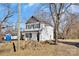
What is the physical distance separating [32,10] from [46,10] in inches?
6.6

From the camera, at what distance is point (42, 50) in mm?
2312

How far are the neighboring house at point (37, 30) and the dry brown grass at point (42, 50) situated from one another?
68mm

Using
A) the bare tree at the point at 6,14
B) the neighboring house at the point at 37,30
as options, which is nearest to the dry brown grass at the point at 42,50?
the neighboring house at the point at 37,30

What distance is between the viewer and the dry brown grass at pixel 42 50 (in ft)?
7.54

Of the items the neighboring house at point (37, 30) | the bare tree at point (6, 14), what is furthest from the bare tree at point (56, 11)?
the bare tree at point (6, 14)

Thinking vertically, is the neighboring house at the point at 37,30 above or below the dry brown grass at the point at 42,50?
above

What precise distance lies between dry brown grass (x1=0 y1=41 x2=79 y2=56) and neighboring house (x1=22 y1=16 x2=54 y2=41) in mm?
68

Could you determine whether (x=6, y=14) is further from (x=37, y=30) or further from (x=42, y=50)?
(x=42, y=50)

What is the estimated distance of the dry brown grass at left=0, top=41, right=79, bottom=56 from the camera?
230cm

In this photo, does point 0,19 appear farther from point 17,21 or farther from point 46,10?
point 46,10

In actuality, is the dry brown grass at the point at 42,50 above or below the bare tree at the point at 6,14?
below

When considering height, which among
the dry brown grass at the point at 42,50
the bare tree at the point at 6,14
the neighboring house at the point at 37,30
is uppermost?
the bare tree at the point at 6,14

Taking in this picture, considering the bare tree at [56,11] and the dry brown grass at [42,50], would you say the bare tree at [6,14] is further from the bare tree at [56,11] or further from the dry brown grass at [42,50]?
the bare tree at [56,11]

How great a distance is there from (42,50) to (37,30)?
0.80 ft
